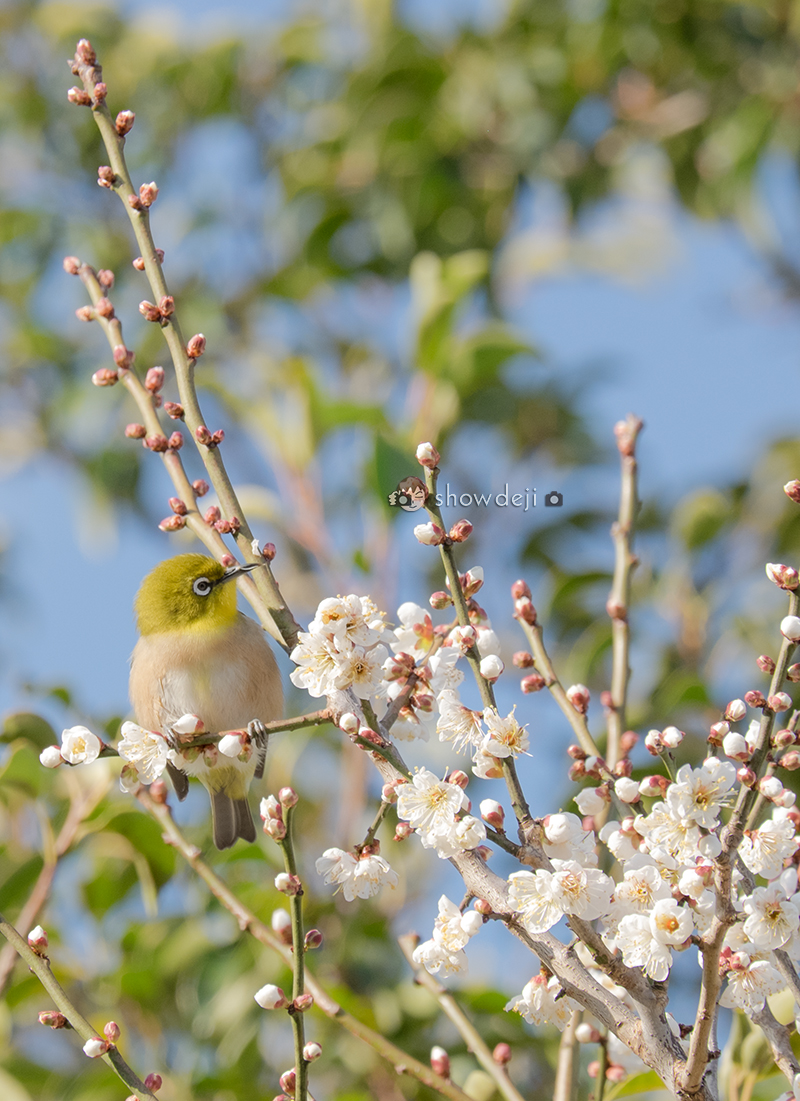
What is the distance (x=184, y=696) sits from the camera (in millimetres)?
2379

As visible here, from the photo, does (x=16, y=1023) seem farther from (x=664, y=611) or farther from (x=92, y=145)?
(x=92, y=145)

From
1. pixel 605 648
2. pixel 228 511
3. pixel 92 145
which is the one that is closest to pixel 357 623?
pixel 228 511

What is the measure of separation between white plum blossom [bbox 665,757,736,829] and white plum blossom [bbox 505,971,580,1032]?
0.25 metres

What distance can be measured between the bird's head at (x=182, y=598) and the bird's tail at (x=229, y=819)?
380mm

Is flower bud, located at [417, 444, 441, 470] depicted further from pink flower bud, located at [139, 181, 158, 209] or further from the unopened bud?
pink flower bud, located at [139, 181, 158, 209]

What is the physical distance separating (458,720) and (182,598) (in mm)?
1267

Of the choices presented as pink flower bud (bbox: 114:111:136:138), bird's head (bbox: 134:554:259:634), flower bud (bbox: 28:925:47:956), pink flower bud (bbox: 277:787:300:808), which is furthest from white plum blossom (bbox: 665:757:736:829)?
bird's head (bbox: 134:554:259:634)

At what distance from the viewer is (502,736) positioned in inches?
48.6

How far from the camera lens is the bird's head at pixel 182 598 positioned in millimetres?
2451

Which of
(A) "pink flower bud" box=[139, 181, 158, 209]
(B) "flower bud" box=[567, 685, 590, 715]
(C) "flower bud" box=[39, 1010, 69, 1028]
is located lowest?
(C) "flower bud" box=[39, 1010, 69, 1028]

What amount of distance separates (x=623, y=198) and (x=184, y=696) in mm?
3532

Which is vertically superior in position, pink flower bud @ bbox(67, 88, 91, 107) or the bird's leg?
pink flower bud @ bbox(67, 88, 91, 107)

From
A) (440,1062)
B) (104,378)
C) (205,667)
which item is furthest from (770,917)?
(205,667)

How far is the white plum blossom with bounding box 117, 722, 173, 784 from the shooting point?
54.7 inches
